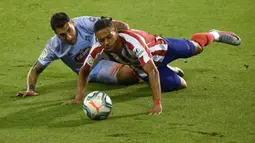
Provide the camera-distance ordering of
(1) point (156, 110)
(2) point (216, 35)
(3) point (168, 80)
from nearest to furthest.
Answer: (1) point (156, 110), (3) point (168, 80), (2) point (216, 35)

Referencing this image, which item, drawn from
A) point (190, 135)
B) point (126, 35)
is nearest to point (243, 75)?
point (126, 35)

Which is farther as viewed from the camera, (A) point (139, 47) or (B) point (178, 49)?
(B) point (178, 49)

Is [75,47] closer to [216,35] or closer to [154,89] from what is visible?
[154,89]

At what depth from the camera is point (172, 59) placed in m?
7.68

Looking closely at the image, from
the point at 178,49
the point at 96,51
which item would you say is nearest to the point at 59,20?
the point at 96,51

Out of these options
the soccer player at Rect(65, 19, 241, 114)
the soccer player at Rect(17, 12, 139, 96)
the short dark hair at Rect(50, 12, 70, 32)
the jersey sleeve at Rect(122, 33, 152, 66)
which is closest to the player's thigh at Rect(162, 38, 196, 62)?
the soccer player at Rect(65, 19, 241, 114)

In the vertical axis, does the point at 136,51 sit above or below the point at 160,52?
above

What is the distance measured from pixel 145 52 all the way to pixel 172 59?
0.96 m

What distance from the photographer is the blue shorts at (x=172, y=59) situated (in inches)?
298

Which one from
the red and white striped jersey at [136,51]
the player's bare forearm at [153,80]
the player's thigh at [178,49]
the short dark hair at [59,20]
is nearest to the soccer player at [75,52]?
the short dark hair at [59,20]

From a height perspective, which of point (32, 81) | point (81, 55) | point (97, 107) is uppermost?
point (97, 107)

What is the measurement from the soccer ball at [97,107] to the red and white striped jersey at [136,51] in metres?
0.56

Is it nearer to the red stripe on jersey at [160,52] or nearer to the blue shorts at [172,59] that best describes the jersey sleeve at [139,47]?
the red stripe on jersey at [160,52]

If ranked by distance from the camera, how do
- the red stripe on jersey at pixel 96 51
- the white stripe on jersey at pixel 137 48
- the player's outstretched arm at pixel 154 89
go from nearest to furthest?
the player's outstretched arm at pixel 154 89
the white stripe on jersey at pixel 137 48
the red stripe on jersey at pixel 96 51
